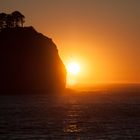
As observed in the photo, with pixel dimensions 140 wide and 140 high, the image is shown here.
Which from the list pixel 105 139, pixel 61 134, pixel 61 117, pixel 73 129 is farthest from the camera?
pixel 61 117

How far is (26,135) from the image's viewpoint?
8925 centimetres

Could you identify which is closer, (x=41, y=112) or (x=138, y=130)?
(x=138, y=130)

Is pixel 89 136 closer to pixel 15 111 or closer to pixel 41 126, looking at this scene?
pixel 41 126

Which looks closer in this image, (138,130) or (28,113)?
(138,130)

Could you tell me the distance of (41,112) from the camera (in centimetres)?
13612

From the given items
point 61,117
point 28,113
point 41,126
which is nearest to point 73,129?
point 41,126

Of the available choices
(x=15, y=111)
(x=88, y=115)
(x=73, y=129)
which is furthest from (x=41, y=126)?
(x=15, y=111)

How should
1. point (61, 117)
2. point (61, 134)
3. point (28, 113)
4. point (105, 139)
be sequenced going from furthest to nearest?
1. point (28, 113)
2. point (61, 117)
3. point (61, 134)
4. point (105, 139)

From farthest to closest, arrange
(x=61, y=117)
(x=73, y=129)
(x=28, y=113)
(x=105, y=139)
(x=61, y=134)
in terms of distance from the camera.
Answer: (x=28, y=113), (x=61, y=117), (x=73, y=129), (x=61, y=134), (x=105, y=139)

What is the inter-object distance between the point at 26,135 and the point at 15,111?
5141 centimetres

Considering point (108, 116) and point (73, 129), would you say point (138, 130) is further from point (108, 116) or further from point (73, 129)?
point (108, 116)

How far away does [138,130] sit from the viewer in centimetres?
9669

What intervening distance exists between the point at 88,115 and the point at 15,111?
2049 centimetres

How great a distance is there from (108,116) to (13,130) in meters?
34.5
